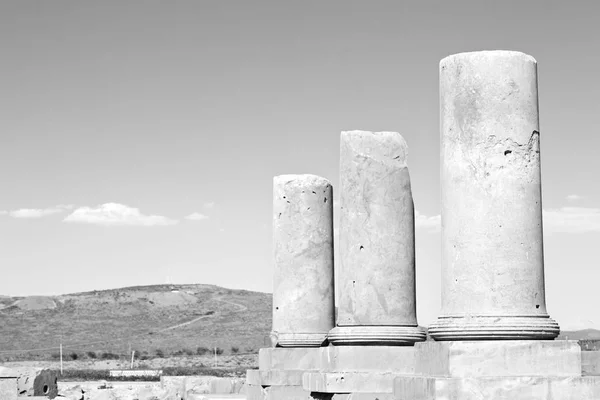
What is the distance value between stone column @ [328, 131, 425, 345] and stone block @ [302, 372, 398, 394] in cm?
48

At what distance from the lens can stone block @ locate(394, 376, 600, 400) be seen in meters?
9.84

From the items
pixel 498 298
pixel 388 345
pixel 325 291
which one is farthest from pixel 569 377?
pixel 325 291

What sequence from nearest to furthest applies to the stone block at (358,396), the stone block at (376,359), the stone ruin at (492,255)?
1. the stone ruin at (492,255)
2. the stone block at (358,396)
3. the stone block at (376,359)

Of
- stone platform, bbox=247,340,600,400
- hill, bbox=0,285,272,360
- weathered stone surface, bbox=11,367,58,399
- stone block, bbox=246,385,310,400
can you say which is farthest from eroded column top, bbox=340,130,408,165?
hill, bbox=0,285,272,360

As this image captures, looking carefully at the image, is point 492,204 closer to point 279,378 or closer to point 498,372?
point 498,372

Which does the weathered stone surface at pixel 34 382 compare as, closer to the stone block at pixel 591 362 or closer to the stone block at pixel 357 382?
the stone block at pixel 357 382

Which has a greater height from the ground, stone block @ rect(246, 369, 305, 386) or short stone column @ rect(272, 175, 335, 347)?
short stone column @ rect(272, 175, 335, 347)

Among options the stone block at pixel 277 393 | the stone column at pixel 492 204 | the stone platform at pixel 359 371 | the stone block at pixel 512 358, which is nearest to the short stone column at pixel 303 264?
the stone block at pixel 277 393

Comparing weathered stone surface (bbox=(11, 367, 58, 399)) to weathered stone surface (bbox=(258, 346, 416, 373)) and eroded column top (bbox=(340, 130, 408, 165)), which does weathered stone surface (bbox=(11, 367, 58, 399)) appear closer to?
weathered stone surface (bbox=(258, 346, 416, 373))

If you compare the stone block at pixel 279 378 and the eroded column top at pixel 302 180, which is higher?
the eroded column top at pixel 302 180

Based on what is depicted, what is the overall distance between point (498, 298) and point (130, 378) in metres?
28.1

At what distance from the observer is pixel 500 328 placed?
10062 millimetres

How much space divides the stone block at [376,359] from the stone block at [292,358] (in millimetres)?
4118

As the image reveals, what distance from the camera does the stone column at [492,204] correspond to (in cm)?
1020
